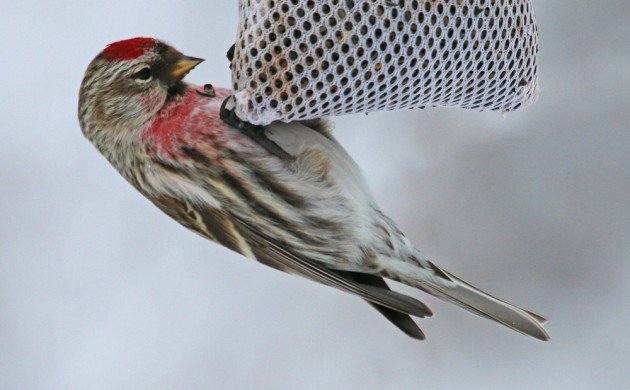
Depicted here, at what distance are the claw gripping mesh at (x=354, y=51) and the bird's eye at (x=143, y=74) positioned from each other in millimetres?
260

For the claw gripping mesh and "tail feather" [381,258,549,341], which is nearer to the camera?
the claw gripping mesh

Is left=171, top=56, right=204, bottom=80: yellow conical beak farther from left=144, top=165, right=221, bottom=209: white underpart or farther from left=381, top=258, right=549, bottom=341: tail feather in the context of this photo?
left=381, top=258, right=549, bottom=341: tail feather

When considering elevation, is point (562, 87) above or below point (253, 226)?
above

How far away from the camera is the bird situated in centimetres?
224

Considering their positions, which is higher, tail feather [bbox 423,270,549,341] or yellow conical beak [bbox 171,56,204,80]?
yellow conical beak [bbox 171,56,204,80]

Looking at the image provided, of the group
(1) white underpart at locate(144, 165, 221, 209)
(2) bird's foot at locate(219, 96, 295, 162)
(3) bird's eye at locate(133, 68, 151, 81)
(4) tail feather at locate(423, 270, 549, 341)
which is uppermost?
(3) bird's eye at locate(133, 68, 151, 81)

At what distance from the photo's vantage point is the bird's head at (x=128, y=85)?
221cm

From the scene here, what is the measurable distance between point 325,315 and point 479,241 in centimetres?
62

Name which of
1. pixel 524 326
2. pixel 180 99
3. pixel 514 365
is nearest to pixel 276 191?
pixel 180 99

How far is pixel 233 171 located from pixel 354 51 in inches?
18.6

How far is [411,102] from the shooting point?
2.14 meters

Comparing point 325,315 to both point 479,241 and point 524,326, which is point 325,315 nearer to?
point 479,241

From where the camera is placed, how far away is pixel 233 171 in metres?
2.25

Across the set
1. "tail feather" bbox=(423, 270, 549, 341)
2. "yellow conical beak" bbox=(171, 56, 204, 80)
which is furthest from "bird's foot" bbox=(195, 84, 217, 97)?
"tail feather" bbox=(423, 270, 549, 341)
